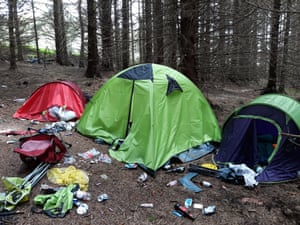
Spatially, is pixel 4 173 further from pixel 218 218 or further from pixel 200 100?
pixel 200 100

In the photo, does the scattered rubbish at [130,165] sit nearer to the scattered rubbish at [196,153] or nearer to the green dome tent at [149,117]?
the green dome tent at [149,117]

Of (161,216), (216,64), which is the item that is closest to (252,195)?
(161,216)

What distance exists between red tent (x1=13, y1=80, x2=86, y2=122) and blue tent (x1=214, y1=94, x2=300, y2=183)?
13.1 ft

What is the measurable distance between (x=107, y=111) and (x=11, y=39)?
7.30 metres

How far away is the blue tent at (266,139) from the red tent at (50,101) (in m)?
4.00

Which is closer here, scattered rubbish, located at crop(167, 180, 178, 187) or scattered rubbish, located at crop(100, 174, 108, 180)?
scattered rubbish, located at crop(167, 180, 178, 187)

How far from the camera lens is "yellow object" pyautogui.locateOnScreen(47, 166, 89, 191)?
3627mm

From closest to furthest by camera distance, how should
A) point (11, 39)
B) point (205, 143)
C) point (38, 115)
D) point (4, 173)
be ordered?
point (4, 173), point (205, 143), point (38, 115), point (11, 39)

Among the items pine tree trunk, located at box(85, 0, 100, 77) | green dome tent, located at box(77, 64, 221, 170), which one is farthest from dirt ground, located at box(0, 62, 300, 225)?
pine tree trunk, located at box(85, 0, 100, 77)

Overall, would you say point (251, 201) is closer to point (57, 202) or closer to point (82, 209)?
point (82, 209)

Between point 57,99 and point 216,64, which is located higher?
point 216,64

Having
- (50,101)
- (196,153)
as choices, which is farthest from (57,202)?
(50,101)

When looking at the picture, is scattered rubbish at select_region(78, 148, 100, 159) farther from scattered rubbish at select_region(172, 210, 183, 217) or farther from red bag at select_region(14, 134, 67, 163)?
scattered rubbish at select_region(172, 210, 183, 217)

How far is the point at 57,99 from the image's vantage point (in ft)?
22.4
